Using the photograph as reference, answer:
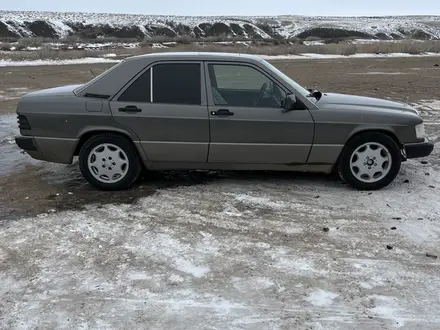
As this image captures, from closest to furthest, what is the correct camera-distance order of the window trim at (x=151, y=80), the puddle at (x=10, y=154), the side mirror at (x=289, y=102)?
the side mirror at (x=289, y=102) → the window trim at (x=151, y=80) → the puddle at (x=10, y=154)

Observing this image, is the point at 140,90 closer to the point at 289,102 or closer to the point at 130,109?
the point at 130,109

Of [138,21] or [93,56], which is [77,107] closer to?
[93,56]

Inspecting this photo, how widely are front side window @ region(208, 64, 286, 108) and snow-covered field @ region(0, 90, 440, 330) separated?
41.0 inches

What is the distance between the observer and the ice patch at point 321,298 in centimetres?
343

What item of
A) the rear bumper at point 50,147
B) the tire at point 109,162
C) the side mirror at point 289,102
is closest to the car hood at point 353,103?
the side mirror at point 289,102

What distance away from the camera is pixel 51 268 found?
12.9ft

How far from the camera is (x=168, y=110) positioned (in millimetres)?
5598

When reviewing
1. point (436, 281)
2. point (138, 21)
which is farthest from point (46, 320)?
point (138, 21)

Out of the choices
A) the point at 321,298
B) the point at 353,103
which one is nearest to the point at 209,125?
the point at 353,103

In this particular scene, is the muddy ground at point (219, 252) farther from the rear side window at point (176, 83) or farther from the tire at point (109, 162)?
the rear side window at point (176, 83)

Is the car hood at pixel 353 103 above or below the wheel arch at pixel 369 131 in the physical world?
above

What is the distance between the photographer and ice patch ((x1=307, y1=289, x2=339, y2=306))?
3.43 metres

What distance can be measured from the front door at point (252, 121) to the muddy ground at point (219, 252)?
0.46 metres

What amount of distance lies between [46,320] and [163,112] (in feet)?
9.54
